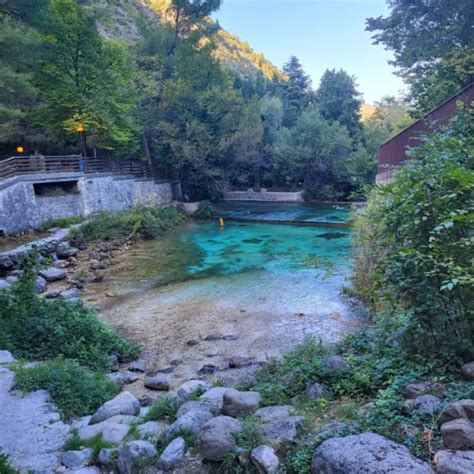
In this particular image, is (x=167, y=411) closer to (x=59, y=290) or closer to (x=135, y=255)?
(x=59, y=290)

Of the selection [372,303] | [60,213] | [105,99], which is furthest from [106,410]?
[105,99]

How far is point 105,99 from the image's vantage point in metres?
18.9

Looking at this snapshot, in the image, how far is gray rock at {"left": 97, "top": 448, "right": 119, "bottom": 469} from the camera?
9.56ft

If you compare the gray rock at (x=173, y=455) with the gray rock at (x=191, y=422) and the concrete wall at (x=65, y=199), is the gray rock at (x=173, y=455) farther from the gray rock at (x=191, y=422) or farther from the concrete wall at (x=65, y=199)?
the concrete wall at (x=65, y=199)

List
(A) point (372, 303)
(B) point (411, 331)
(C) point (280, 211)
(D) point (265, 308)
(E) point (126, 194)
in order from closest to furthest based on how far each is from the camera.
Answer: (B) point (411, 331) → (A) point (372, 303) → (D) point (265, 308) → (E) point (126, 194) → (C) point (280, 211)

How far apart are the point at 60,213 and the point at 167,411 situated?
14.5 metres

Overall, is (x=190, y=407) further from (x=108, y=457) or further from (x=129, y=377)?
(x=129, y=377)

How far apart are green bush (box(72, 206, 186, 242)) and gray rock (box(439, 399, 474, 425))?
13953mm

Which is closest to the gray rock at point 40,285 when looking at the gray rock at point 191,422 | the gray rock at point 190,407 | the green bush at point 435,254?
the gray rock at point 190,407

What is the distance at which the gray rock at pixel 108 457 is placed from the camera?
291 centimetres

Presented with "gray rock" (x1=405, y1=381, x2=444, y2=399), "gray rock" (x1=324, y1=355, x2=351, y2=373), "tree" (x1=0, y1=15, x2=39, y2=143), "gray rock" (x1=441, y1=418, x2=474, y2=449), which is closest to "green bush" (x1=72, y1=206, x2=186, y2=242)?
"tree" (x1=0, y1=15, x2=39, y2=143)

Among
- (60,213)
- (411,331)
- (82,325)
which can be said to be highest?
(60,213)

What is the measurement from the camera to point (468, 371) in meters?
2.91

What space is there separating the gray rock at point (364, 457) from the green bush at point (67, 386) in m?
2.91
